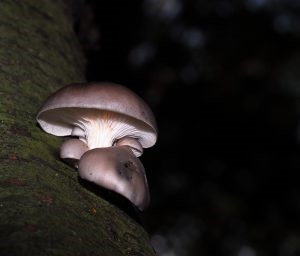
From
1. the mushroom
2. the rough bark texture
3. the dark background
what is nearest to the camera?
the rough bark texture

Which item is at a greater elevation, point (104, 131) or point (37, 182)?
point (104, 131)

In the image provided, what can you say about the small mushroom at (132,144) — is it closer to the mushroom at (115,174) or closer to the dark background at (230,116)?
the mushroom at (115,174)

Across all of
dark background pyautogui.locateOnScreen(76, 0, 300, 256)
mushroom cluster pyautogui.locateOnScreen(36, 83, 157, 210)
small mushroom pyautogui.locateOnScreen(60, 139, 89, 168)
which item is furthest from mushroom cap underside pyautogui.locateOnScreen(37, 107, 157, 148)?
dark background pyautogui.locateOnScreen(76, 0, 300, 256)

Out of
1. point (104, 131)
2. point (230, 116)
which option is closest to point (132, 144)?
point (104, 131)

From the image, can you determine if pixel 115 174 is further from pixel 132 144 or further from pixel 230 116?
pixel 230 116

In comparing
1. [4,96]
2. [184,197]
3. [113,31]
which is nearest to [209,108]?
[184,197]

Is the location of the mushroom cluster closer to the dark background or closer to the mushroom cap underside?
the mushroom cap underside
